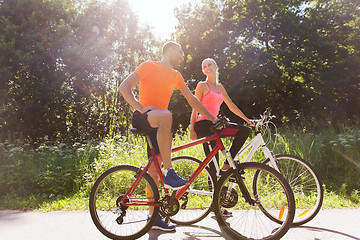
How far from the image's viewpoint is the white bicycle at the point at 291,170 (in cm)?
311

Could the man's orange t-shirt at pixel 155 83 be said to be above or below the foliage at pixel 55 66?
below

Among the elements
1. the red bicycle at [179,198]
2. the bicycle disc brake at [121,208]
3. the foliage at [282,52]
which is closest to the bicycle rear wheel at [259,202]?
the red bicycle at [179,198]

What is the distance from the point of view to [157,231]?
3051 millimetres

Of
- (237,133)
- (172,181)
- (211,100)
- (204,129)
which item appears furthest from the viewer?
A: (211,100)

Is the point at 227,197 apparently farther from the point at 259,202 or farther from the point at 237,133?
the point at 237,133

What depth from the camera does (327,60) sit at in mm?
19000

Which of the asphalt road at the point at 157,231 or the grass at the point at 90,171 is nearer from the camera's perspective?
the asphalt road at the point at 157,231

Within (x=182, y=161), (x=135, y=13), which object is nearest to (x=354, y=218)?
(x=182, y=161)

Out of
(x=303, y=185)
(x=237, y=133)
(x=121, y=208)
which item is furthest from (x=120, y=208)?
(x=303, y=185)

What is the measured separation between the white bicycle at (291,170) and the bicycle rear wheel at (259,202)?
0.17 metres

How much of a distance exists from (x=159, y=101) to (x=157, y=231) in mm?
1498

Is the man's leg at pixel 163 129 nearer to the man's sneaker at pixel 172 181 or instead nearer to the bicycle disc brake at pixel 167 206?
the man's sneaker at pixel 172 181

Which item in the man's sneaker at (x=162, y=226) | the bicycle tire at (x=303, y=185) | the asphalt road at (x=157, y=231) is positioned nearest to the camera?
the asphalt road at (x=157, y=231)

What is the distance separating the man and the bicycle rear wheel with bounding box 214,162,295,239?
1.51 ft
